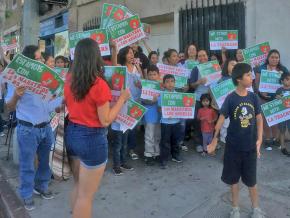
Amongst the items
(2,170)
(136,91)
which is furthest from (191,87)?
(2,170)

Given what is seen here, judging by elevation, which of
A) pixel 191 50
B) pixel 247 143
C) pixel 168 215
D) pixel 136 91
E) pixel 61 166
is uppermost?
pixel 191 50

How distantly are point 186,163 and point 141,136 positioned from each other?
5.04 ft

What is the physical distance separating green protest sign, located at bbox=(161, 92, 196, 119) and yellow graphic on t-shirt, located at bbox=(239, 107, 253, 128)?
1814 mm

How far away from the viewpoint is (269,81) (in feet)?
20.9

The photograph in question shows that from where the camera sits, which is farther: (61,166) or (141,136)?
(141,136)

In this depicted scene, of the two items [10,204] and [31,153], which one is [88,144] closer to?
[31,153]

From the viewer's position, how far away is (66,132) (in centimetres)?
329

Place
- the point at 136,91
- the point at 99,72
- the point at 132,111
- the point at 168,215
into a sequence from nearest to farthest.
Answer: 1. the point at 99,72
2. the point at 168,215
3. the point at 132,111
4. the point at 136,91

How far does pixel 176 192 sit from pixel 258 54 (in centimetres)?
325

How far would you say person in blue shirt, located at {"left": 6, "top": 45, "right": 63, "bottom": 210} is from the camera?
165 inches

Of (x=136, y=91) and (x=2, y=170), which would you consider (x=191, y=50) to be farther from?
(x=2, y=170)

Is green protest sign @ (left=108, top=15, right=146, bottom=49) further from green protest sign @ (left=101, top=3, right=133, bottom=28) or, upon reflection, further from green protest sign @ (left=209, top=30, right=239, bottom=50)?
green protest sign @ (left=209, top=30, right=239, bottom=50)

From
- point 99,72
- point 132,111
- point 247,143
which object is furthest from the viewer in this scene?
point 132,111

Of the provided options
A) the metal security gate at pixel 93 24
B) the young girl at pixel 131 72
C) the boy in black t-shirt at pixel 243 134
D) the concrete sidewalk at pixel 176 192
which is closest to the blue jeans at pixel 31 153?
the concrete sidewalk at pixel 176 192
